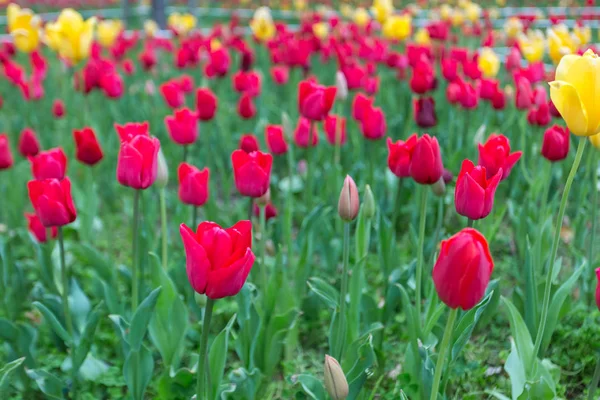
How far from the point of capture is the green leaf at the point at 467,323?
1.48 meters

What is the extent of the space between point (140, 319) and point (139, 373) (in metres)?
0.22

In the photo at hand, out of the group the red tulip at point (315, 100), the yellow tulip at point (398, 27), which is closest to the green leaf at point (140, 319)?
the red tulip at point (315, 100)

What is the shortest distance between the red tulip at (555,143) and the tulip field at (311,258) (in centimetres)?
1

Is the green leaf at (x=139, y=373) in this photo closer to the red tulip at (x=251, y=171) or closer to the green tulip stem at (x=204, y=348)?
the green tulip stem at (x=204, y=348)

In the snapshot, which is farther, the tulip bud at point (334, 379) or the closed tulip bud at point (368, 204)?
the closed tulip bud at point (368, 204)

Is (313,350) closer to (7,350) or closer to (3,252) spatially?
(7,350)

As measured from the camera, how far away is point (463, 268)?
1.07 m

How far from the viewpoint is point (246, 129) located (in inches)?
160

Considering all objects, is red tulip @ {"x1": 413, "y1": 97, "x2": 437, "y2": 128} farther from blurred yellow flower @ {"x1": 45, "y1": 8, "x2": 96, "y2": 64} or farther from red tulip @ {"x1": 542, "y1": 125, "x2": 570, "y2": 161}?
blurred yellow flower @ {"x1": 45, "y1": 8, "x2": 96, "y2": 64}

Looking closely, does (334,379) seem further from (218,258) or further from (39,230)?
(39,230)

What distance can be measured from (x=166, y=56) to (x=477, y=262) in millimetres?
6200

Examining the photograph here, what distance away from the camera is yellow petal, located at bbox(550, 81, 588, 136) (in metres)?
1.29

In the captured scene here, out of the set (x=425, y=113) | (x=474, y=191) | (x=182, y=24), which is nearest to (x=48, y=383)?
(x=474, y=191)

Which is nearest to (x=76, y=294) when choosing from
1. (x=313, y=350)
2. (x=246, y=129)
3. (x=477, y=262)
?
(x=313, y=350)
